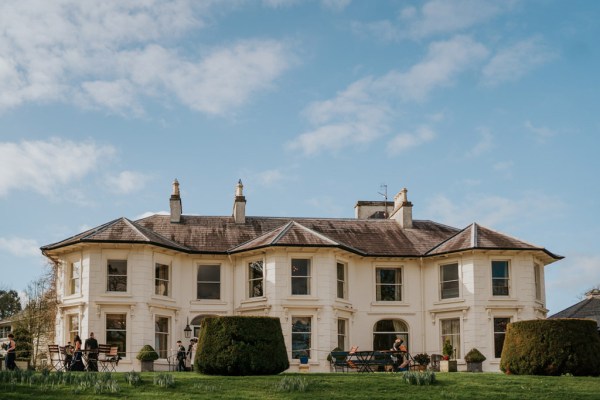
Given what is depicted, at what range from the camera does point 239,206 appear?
4272 centimetres

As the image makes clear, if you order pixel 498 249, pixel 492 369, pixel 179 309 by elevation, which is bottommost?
pixel 492 369

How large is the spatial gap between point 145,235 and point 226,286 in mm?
4601

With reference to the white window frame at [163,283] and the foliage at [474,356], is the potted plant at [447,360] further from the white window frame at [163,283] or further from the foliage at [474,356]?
the white window frame at [163,283]

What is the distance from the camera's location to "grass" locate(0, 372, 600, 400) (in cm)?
2197

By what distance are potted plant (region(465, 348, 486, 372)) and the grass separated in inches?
396

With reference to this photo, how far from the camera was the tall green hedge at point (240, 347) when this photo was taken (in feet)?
83.7

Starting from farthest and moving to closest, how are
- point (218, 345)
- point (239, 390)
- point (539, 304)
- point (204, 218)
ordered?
point (204, 218) → point (539, 304) → point (218, 345) → point (239, 390)

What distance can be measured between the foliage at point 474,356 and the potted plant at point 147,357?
12.7 m

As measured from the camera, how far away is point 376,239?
41781 mm

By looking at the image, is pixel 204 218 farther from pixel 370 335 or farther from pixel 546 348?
pixel 546 348

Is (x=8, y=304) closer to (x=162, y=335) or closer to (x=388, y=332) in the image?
(x=162, y=335)

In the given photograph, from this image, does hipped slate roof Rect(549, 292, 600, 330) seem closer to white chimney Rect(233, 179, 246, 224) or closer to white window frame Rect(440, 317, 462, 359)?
white window frame Rect(440, 317, 462, 359)

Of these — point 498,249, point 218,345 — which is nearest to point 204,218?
point 498,249

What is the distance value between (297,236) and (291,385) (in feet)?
52.2
